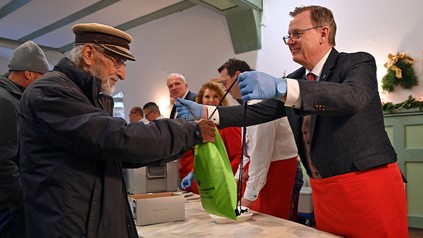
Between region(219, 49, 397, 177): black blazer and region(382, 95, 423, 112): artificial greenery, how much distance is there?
3.39 meters

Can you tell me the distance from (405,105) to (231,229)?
12.1ft

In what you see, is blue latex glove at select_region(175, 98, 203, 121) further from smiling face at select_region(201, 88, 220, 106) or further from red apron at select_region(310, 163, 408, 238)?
smiling face at select_region(201, 88, 220, 106)

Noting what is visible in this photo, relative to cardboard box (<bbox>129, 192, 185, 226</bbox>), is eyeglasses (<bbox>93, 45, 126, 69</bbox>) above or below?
above

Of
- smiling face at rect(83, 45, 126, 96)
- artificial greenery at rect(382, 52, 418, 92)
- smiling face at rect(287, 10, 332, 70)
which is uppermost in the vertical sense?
artificial greenery at rect(382, 52, 418, 92)

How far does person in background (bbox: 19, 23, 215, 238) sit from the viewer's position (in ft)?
3.29

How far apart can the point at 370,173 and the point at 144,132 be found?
80 centimetres

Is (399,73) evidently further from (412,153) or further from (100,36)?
(100,36)

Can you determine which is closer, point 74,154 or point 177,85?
point 74,154

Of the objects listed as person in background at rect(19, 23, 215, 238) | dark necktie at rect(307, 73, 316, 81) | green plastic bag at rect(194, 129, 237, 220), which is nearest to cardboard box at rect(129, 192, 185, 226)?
green plastic bag at rect(194, 129, 237, 220)

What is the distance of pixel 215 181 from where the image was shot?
132 cm

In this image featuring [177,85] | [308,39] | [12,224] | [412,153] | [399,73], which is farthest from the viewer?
[399,73]

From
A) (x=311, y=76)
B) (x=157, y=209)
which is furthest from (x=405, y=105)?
(x=157, y=209)

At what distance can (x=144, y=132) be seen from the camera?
1.05 metres

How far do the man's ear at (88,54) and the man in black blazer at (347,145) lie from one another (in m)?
0.51
